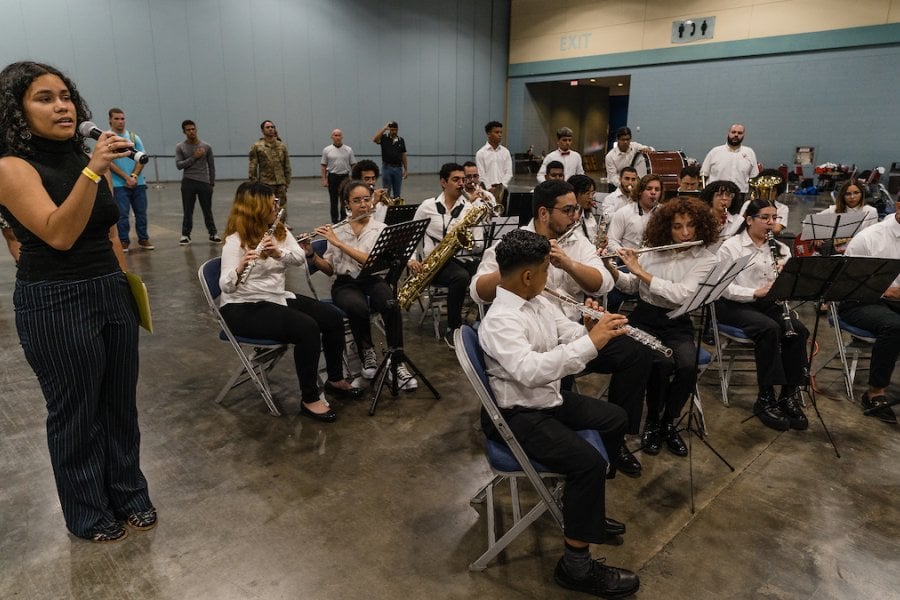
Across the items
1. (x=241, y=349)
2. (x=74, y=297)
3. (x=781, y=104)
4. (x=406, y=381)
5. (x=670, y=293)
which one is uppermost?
(x=781, y=104)

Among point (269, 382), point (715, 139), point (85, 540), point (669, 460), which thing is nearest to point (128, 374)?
point (85, 540)

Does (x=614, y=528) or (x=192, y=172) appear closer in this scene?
(x=614, y=528)

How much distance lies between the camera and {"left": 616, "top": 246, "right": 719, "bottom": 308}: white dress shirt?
3402 millimetres

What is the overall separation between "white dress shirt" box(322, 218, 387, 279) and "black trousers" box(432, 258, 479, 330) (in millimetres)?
738

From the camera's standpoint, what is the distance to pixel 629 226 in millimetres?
5039

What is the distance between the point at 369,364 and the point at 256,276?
111 centimetres

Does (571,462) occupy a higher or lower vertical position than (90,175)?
lower

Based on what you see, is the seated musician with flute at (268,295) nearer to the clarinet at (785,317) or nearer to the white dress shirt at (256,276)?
the white dress shirt at (256,276)

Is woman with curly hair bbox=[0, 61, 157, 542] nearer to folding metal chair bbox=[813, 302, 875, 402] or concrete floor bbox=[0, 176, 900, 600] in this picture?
concrete floor bbox=[0, 176, 900, 600]

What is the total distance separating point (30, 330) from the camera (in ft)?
7.10

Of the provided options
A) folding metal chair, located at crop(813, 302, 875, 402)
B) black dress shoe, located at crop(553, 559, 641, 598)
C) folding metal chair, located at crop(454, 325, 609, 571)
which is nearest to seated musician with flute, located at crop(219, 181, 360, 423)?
folding metal chair, located at crop(454, 325, 609, 571)

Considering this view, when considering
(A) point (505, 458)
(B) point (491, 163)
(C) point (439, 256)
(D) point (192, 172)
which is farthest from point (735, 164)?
(D) point (192, 172)

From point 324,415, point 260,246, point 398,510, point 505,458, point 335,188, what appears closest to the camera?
point 505,458

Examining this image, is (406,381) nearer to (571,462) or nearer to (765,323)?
(571,462)
